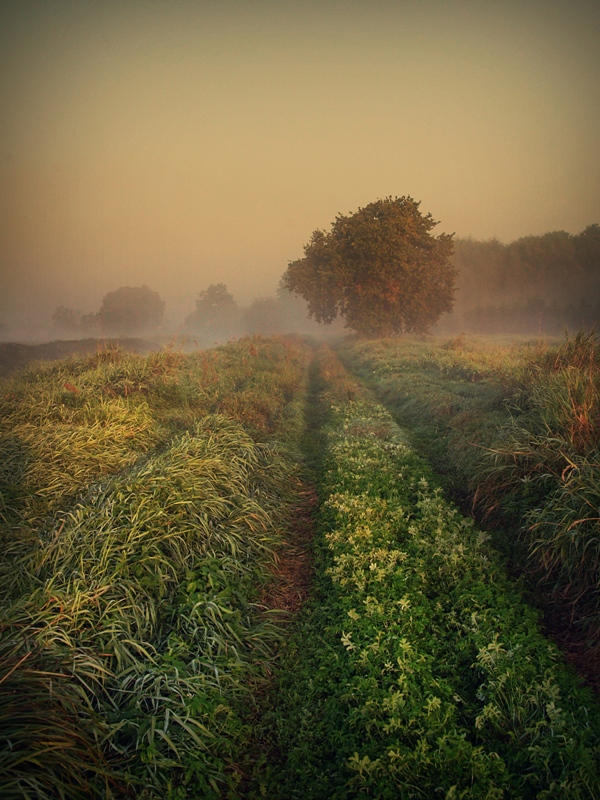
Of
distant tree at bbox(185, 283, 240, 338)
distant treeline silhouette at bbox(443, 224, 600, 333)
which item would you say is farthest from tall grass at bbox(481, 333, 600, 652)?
distant tree at bbox(185, 283, 240, 338)

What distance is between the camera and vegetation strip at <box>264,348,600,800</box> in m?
2.76

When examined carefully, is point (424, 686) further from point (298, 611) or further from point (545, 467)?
point (545, 467)

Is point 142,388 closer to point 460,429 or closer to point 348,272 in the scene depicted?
point 460,429

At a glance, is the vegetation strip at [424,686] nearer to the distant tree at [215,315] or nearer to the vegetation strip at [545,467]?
the vegetation strip at [545,467]

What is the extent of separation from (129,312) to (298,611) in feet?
298

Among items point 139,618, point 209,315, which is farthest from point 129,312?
point 139,618

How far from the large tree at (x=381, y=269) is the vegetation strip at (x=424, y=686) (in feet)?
90.4

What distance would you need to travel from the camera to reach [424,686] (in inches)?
134

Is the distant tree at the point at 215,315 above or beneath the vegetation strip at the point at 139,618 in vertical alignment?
above

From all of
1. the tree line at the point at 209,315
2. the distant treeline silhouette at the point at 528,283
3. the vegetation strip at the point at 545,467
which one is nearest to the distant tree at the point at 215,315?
the tree line at the point at 209,315

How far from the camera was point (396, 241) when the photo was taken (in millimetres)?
29312

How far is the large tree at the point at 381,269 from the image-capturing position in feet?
97.7

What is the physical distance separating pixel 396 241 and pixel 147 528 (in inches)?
1142

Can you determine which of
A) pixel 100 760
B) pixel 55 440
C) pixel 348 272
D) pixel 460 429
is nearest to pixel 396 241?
pixel 348 272
